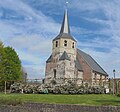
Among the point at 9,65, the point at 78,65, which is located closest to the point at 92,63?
the point at 78,65

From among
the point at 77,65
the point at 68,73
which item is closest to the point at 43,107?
the point at 68,73

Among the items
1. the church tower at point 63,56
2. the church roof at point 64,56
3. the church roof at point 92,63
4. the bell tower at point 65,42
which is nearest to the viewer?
the church tower at point 63,56

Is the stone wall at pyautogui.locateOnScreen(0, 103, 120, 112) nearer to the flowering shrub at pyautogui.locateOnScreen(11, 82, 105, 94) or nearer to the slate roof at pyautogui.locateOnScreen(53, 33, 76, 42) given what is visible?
the flowering shrub at pyautogui.locateOnScreen(11, 82, 105, 94)

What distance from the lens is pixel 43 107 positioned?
57.3ft

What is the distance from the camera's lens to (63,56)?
244ft

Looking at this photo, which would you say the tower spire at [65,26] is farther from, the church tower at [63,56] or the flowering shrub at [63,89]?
the flowering shrub at [63,89]

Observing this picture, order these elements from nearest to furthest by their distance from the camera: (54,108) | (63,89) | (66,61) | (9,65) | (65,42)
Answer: (54,108), (63,89), (9,65), (66,61), (65,42)

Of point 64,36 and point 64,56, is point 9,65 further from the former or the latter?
point 64,36

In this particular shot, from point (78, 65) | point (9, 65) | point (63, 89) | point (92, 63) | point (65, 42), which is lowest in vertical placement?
point (63, 89)

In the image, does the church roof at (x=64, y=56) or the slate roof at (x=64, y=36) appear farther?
the slate roof at (x=64, y=36)

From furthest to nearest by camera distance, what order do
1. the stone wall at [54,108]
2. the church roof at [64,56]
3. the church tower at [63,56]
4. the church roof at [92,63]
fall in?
1. the church roof at [92,63]
2. the church roof at [64,56]
3. the church tower at [63,56]
4. the stone wall at [54,108]

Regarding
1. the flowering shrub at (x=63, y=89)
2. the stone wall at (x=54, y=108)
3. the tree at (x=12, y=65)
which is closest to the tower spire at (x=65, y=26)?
the tree at (x=12, y=65)

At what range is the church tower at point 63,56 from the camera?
2837 inches

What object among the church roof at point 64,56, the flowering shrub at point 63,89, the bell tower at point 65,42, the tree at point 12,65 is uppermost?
the bell tower at point 65,42
